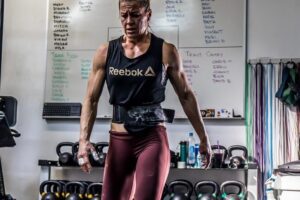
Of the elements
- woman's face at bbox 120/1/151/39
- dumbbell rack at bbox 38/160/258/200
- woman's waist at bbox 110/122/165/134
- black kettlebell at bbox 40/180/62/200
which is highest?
woman's face at bbox 120/1/151/39

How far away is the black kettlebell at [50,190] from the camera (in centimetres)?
420

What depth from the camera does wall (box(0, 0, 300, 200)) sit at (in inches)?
177

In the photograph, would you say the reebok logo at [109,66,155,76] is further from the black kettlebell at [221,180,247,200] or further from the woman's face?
the black kettlebell at [221,180,247,200]

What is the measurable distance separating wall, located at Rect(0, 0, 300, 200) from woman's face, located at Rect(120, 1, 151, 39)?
2.31 m

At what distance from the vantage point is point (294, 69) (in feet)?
14.3

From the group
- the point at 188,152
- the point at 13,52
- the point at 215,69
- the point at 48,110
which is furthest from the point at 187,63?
the point at 13,52

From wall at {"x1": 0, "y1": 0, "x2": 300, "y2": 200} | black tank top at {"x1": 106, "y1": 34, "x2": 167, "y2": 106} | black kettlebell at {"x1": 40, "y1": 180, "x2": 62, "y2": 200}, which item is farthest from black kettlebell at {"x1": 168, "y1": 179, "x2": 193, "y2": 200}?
black tank top at {"x1": 106, "y1": 34, "x2": 167, "y2": 106}

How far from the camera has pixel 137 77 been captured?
2.32m

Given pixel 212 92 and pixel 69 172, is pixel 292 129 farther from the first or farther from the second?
pixel 69 172

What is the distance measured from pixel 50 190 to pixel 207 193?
155 centimetres

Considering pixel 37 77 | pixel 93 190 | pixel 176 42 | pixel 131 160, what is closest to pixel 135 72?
pixel 131 160

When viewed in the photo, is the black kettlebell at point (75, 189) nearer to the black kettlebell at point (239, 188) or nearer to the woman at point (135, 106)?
the black kettlebell at point (239, 188)

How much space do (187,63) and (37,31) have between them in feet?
5.64

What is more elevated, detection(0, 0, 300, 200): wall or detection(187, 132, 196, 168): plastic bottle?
detection(0, 0, 300, 200): wall
